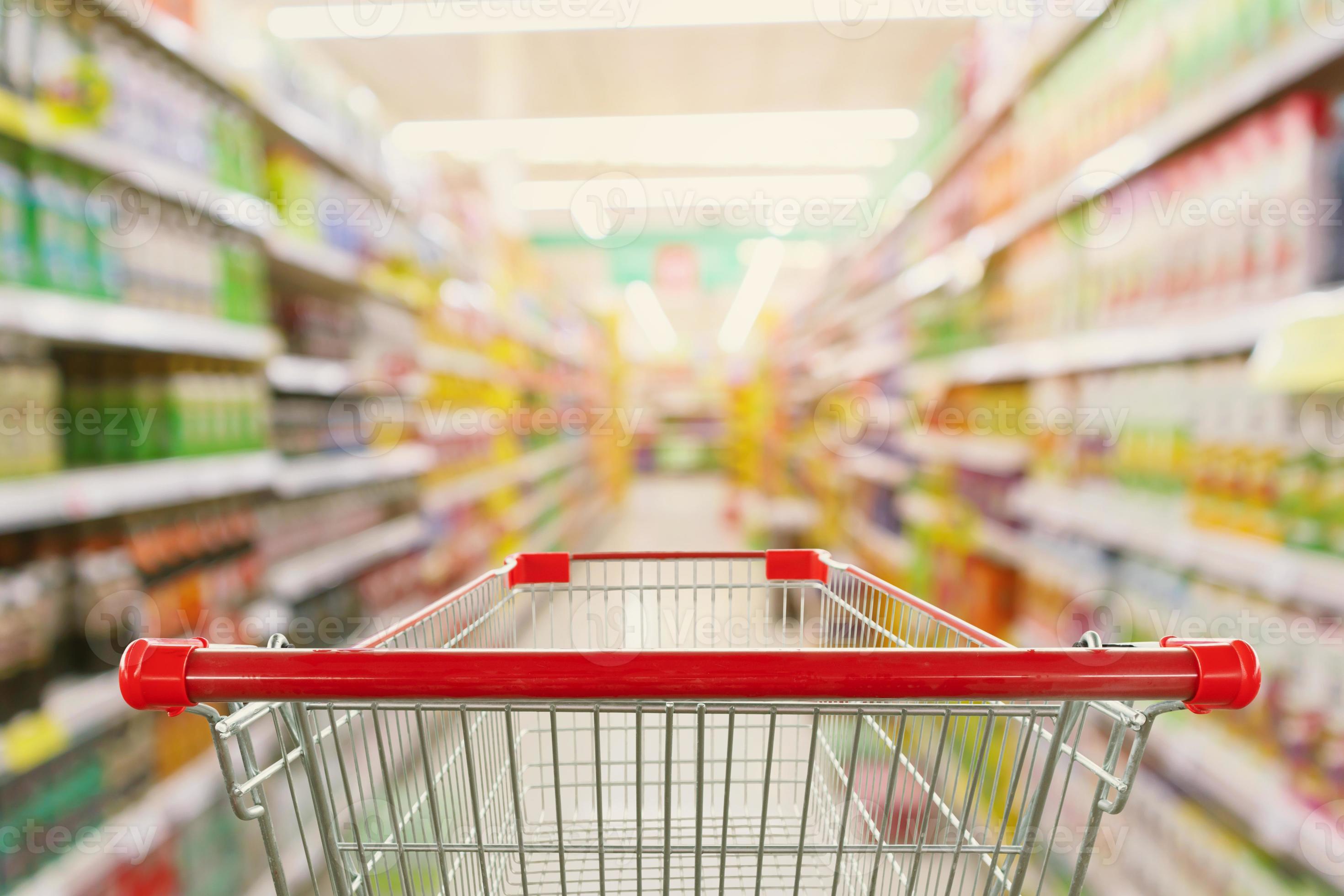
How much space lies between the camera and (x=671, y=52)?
251 inches

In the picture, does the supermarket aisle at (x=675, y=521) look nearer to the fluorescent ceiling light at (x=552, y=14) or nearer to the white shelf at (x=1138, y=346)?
the white shelf at (x=1138, y=346)

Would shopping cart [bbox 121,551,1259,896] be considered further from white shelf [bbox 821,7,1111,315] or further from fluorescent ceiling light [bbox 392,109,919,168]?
fluorescent ceiling light [bbox 392,109,919,168]

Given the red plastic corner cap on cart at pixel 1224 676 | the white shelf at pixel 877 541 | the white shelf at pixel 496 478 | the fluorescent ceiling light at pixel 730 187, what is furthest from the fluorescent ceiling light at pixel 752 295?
the red plastic corner cap on cart at pixel 1224 676

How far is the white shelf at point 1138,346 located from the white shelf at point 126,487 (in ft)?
7.13

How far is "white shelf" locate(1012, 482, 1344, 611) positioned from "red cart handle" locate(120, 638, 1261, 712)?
0.88 metres

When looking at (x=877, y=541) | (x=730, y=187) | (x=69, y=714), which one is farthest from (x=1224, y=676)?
(x=730, y=187)

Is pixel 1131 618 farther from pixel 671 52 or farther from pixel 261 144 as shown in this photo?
pixel 671 52

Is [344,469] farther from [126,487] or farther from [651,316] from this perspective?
[651,316]

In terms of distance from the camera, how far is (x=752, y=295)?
12.6 meters

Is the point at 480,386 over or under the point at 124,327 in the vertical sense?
under

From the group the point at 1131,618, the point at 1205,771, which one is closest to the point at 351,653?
the point at 1205,771

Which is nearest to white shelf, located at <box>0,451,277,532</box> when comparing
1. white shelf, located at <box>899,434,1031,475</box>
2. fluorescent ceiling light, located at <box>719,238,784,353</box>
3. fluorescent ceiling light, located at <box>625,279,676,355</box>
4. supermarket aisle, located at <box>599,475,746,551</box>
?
white shelf, located at <box>899,434,1031,475</box>

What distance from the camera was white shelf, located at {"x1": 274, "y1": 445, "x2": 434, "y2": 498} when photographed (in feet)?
7.61

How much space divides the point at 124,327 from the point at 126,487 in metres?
0.35
